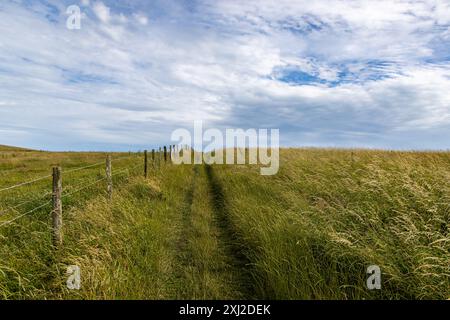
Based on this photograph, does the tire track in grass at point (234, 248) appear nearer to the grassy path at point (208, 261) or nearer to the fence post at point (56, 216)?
the grassy path at point (208, 261)

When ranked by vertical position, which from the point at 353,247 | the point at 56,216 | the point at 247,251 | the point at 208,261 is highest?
the point at 56,216

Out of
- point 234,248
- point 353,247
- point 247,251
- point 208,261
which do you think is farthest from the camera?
point 234,248

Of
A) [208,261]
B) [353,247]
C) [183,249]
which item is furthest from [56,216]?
[353,247]

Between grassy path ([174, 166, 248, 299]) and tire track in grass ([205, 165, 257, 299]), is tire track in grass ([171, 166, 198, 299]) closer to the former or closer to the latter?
grassy path ([174, 166, 248, 299])

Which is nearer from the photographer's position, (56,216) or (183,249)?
(56,216)

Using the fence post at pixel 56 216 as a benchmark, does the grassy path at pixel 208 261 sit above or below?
below

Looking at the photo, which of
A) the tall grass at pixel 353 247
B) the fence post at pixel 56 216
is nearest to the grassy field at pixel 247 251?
the tall grass at pixel 353 247

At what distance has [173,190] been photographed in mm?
12539

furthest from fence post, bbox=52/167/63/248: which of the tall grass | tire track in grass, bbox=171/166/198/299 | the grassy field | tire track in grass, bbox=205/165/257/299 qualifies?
the tall grass

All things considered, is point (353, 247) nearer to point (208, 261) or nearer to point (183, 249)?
point (208, 261)

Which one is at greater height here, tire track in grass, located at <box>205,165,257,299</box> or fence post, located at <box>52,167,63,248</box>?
fence post, located at <box>52,167,63,248</box>

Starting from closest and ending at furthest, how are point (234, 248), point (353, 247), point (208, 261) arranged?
point (353, 247) → point (208, 261) → point (234, 248)

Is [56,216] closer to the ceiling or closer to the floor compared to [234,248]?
closer to the ceiling
